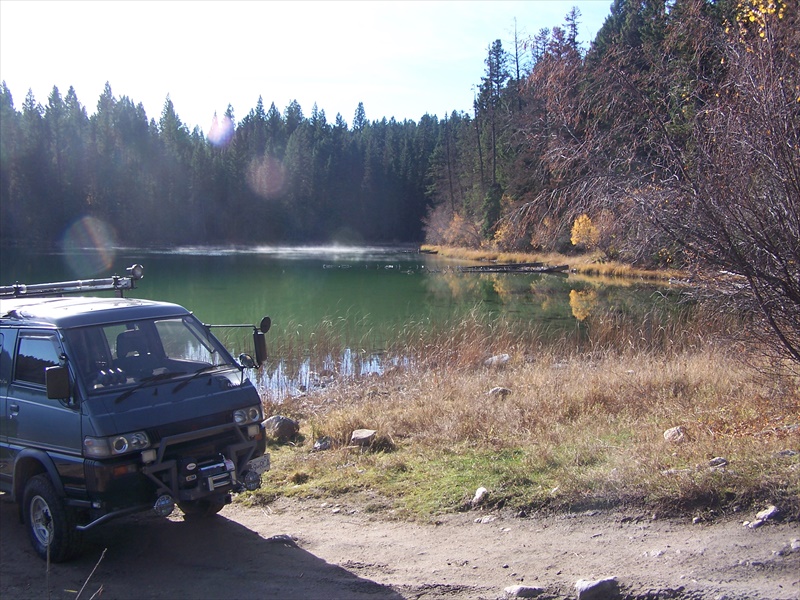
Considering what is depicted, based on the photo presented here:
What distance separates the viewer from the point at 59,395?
5895 millimetres

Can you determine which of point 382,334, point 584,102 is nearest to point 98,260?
point 382,334

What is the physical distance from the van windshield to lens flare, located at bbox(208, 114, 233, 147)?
120448 millimetres

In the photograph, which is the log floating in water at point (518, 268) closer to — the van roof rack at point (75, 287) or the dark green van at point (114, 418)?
the van roof rack at point (75, 287)

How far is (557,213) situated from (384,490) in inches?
142

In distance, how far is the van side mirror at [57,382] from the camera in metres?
5.82

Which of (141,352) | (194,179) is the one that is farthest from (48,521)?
(194,179)

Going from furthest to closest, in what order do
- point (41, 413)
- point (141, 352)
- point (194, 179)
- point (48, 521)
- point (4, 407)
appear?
point (194, 179) < point (141, 352) < point (4, 407) < point (41, 413) < point (48, 521)

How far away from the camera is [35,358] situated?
659cm

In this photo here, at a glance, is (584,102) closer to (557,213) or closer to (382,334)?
(557,213)

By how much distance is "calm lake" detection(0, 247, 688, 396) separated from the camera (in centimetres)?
2095

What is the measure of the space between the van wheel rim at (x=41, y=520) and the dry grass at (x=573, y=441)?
2317 millimetres

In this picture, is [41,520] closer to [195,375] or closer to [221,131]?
[195,375]

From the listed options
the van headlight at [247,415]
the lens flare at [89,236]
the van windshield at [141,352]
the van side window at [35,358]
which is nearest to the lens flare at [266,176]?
the lens flare at [89,236]

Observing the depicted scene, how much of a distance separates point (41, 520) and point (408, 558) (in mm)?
3147
